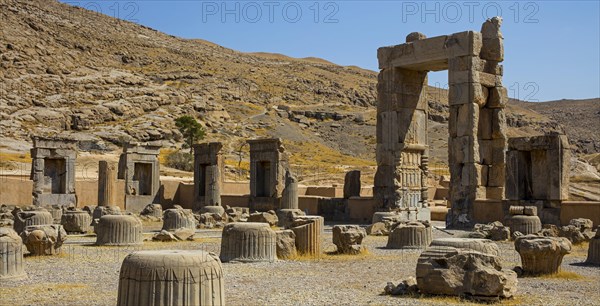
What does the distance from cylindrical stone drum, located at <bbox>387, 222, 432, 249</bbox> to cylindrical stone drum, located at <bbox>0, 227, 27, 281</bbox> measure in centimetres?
828

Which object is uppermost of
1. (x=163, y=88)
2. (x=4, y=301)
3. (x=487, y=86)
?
(x=163, y=88)

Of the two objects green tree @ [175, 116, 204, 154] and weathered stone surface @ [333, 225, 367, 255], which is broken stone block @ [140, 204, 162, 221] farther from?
green tree @ [175, 116, 204, 154]

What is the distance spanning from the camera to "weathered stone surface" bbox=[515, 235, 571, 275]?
11.0m

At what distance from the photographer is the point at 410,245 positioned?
15820 millimetres

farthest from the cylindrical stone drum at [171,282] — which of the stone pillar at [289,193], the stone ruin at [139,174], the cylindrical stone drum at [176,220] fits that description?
the stone ruin at [139,174]

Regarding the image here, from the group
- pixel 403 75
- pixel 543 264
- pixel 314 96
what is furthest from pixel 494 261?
pixel 314 96

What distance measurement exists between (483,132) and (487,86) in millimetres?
1451

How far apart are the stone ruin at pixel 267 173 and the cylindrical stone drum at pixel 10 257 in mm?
19283

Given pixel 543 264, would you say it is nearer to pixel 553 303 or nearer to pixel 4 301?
pixel 553 303

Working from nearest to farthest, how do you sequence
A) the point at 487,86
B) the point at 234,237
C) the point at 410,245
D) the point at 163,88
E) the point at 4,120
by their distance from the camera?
the point at 234,237 → the point at 410,245 → the point at 487,86 → the point at 4,120 → the point at 163,88

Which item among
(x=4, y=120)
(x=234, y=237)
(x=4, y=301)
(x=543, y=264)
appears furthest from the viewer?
(x=4, y=120)

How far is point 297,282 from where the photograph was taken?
1026 centimetres

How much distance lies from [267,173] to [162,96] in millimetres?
43706

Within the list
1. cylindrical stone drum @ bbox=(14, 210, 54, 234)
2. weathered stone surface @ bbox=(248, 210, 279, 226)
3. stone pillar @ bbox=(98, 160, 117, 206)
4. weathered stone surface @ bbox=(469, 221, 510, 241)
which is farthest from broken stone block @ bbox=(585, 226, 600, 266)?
stone pillar @ bbox=(98, 160, 117, 206)
